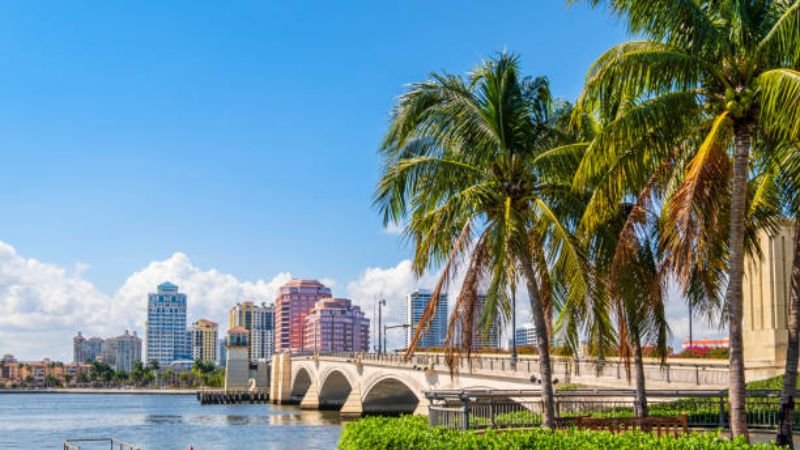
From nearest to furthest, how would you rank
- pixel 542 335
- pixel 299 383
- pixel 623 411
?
pixel 542 335 < pixel 623 411 < pixel 299 383

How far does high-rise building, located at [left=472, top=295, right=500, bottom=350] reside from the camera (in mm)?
20297

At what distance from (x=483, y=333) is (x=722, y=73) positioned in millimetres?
7800

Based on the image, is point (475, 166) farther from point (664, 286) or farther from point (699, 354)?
point (699, 354)

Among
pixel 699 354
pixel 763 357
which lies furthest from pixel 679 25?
pixel 699 354

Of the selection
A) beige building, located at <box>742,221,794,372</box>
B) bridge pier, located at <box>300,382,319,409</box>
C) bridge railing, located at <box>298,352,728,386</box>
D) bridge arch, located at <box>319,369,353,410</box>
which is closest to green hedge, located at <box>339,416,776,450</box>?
bridge railing, located at <box>298,352,728,386</box>

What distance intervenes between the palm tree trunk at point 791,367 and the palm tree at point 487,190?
4561 mm

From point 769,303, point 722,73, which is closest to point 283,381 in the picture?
point 769,303

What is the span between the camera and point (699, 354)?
54.1m

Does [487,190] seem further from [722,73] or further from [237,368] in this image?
[237,368]

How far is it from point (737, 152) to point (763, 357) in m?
→ 27.6

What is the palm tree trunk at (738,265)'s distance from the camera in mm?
16875

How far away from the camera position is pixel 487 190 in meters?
20.8

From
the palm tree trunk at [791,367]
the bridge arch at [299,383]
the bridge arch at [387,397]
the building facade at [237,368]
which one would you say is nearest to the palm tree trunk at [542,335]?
the palm tree trunk at [791,367]

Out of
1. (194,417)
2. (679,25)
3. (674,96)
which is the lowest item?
(194,417)
